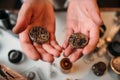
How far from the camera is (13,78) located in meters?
0.85

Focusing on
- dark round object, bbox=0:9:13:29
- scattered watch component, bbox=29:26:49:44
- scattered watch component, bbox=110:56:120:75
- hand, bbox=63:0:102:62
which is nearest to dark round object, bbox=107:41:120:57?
scattered watch component, bbox=110:56:120:75

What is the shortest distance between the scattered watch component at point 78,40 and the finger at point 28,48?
121 millimetres

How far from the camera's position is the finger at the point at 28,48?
29.1 inches

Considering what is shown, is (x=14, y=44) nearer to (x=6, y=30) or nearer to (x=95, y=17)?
(x=6, y=30)

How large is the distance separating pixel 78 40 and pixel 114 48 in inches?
7.9

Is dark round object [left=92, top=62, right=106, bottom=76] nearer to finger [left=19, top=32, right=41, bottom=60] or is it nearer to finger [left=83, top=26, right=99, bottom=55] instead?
finger [left=83, top=26, right=99, bottom=55]

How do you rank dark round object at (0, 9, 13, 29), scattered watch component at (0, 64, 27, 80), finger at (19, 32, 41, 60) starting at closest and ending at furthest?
finger at (19, 32, 41, 60) < scattered watch component at (0, 64, 27, 80) < dark round object at (0, 9, 13, 29)

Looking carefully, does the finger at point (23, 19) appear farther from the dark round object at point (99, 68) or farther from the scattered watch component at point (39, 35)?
the dark round object at point (99, 68)

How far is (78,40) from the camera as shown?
80 cm

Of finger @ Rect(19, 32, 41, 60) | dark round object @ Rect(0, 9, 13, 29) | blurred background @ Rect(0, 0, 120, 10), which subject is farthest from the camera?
blurred background @ Rect(0, 0, 120, 10)

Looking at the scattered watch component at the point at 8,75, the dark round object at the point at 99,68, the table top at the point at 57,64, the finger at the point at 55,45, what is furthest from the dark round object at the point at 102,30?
the scattered watch component at the point at 8,75

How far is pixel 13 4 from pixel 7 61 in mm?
302

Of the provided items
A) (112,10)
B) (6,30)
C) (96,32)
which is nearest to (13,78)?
(6,30)

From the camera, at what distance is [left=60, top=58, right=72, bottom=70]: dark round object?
0.89 meters
